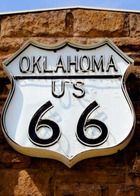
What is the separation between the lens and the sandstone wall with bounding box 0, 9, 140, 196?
300cm

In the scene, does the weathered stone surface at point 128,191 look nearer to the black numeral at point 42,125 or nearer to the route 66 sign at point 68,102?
the route 66 sign at point 68,102

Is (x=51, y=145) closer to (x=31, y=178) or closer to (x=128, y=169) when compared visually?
(x=31, y=178)

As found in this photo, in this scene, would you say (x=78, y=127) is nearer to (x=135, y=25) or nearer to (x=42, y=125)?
(x=42, y=125)

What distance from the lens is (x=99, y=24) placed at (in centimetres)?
350

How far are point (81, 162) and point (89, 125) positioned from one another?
0.26m

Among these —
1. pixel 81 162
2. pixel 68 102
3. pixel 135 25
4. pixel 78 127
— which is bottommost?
pixel 81 162

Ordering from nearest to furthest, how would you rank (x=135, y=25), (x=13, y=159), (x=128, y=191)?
1. (x=128, y=191)
2. (x=13, y=159)
3. (x=135, y=25)

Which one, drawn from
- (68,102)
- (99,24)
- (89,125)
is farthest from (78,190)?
(99,24)

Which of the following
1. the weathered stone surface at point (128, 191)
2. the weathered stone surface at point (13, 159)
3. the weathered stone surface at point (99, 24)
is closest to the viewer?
the weathered stone surface at point (128, 191)

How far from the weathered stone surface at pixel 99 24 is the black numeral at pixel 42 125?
2.32ft

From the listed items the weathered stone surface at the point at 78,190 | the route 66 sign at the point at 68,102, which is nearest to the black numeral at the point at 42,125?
the route 66 sign at the point at 68,102

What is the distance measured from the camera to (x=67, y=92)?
124 inches

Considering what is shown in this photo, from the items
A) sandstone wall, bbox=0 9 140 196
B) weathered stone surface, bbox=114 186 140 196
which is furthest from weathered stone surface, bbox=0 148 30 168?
weathered stone surface, bbox=114 186 140 196

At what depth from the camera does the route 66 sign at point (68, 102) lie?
2.98m
